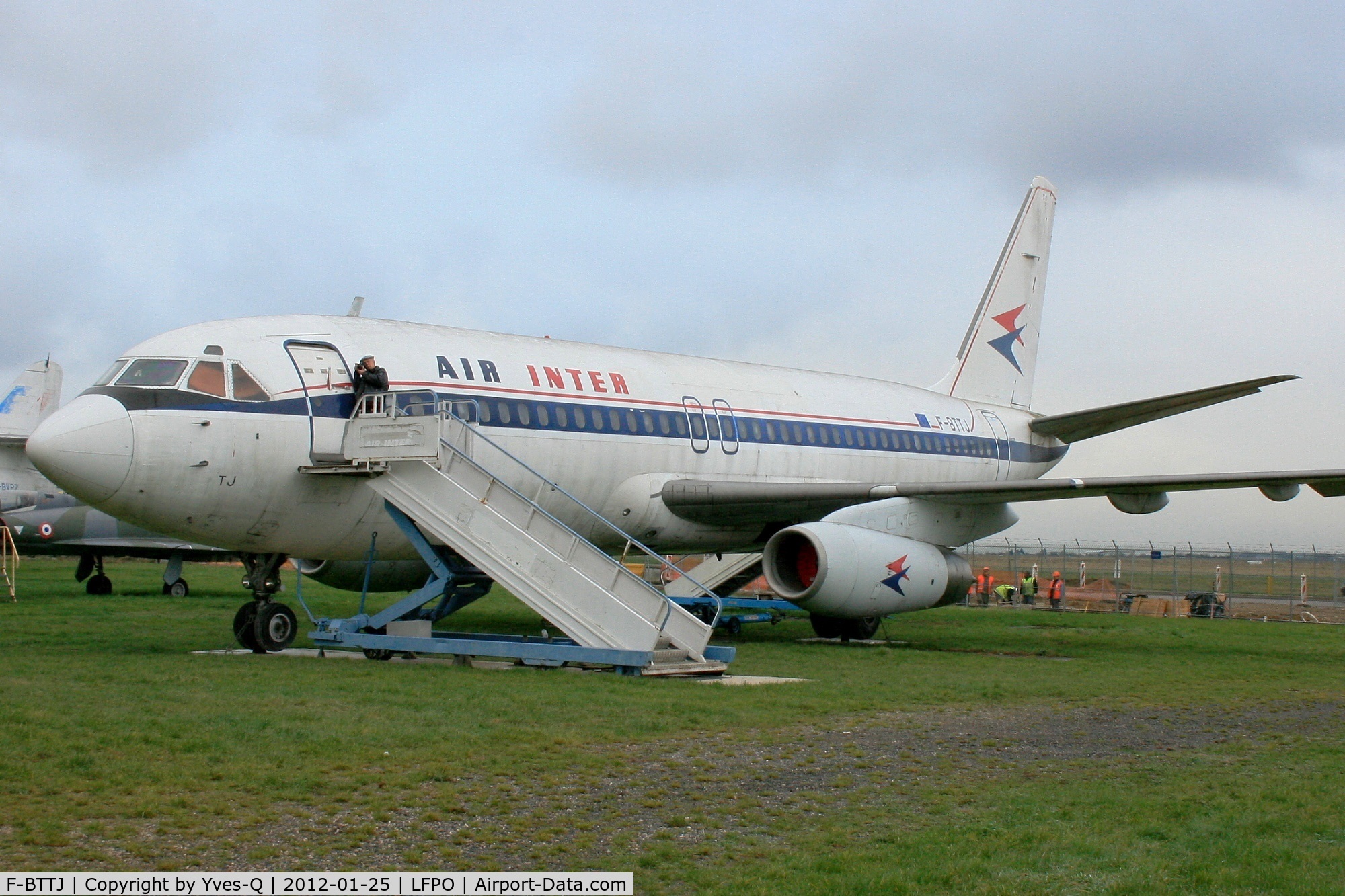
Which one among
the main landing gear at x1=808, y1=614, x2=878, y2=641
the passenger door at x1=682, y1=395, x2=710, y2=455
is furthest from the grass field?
the passenger door at x1=682, y1=395, x2=710, y2=455

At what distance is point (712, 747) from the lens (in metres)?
9.18

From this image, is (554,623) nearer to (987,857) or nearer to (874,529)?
(874,529)

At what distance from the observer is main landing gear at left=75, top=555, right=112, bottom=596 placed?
104 feet

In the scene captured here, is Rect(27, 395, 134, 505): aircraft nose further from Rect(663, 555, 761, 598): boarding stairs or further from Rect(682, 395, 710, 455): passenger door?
Rect(663, 555, 761, 598): boarding stairs

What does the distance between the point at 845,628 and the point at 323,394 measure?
9841 mm

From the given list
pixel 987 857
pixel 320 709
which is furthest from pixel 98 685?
pixel 987 857

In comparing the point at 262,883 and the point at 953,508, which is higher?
the point at 953,508

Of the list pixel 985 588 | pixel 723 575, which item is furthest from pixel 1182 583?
pixel 723 575

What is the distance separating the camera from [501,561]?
45.0 feet

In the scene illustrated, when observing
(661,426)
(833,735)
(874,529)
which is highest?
(661,426)

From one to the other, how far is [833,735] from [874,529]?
897 cm

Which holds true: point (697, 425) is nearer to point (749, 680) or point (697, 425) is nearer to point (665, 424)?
point (665, 424)

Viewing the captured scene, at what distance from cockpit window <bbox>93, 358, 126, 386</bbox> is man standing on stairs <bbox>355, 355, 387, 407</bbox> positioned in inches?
101

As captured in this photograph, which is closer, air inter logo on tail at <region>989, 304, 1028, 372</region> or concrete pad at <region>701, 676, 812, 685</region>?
concrete pad at <region>701, 676, 812, 685</region>
